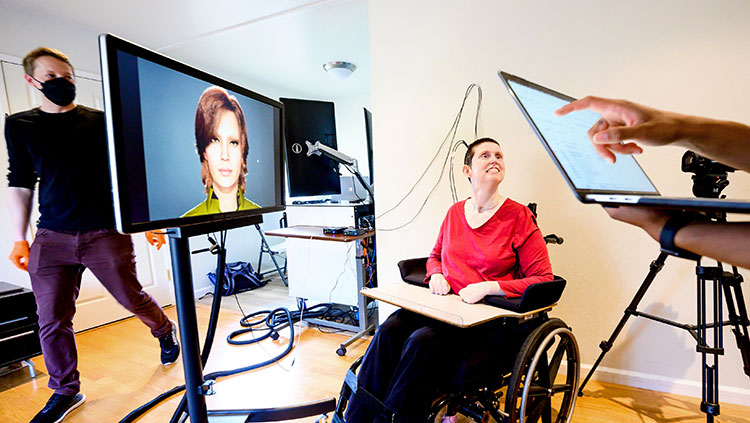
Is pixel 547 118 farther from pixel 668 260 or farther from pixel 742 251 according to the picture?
pixel 668 260

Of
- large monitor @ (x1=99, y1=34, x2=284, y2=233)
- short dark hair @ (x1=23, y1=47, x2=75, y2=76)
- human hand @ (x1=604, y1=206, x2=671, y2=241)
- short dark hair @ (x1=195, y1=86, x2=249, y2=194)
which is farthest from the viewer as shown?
short dark hair @ (x1=23, y1=47, x2=75, y2=76)

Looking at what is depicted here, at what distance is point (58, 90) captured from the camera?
153 cm

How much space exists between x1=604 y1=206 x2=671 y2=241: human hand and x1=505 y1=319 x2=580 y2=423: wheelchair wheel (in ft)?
2.13

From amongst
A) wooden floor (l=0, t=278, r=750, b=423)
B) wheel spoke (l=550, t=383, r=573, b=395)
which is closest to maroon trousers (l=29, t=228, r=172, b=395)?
wooden floor (l=0, t=278, r=750, b=423)

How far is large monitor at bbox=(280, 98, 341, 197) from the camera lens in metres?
2.39

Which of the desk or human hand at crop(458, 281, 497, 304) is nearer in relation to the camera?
human hand at crop(458, 281, 497, 304)

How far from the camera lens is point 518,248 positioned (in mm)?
1385

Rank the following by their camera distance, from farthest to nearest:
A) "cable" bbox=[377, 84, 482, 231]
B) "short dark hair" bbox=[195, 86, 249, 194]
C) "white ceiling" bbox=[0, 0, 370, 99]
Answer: "white ceiling" bbox=[0, 0, 370, 99], "cable" bbox=[377, 84, 482, 231], "short dark hair" bbox=[195, 86, 249, 194]

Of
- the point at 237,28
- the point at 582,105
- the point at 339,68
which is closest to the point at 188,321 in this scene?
the point at 582,105

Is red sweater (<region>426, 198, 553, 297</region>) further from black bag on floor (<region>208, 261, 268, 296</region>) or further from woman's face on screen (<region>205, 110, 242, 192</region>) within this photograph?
black bag on floor (<region>208, 261, 268, 296</region>)

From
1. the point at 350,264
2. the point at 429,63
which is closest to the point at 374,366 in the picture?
the point at 350,264

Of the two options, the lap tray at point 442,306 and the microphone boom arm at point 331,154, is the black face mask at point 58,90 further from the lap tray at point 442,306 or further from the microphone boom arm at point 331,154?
the lap tray at point 442,306

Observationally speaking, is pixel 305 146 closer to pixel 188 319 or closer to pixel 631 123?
pixel 188 319

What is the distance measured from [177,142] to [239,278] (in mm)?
3024
